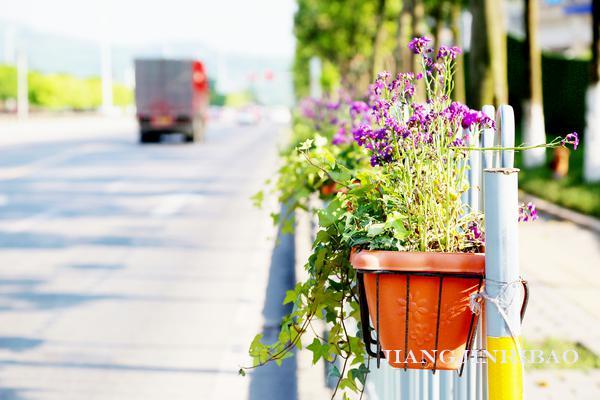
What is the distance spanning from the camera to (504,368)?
2.61 meters

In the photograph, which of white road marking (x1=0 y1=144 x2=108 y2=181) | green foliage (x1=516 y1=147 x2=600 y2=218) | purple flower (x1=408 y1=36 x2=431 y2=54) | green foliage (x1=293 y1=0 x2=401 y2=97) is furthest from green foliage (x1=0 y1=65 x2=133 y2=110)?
purple flower (x1=408 y1=36 x2=431 y2=54)

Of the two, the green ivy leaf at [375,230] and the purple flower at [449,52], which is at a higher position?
the purple flower at [449,52]

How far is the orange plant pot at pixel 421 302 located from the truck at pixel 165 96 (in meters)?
34.0

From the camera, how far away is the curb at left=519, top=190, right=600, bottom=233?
12.7 m

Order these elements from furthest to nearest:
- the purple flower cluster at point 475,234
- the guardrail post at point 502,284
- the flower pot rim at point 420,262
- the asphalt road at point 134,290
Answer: the asphalt road at point 134,290 < the purple flower cluster at point 475,234 < the flower pot rim at point 420,262 < the guardrail post at point 502,284

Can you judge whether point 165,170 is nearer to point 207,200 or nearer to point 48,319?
point 207,200

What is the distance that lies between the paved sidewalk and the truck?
24849 mm

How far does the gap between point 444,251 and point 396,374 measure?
66 centimetres

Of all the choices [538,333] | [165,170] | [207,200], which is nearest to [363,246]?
[538,333]

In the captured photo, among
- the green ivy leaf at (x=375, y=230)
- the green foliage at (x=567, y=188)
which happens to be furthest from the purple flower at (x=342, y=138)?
the green foliage at (x=567, y=188)

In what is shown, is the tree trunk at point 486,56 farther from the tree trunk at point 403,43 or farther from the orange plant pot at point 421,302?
the tree trunk at point 403,43

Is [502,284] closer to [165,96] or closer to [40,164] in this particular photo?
[40,164]

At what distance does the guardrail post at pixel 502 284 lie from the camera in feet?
8.39

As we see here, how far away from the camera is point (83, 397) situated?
5.69 metres
